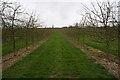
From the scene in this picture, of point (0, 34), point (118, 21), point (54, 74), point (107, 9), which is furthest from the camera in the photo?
point (0, 34)

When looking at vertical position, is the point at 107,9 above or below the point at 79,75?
above

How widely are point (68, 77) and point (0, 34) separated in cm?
1273

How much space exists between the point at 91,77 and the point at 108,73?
105cm

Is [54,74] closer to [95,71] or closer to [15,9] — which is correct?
[95,71]

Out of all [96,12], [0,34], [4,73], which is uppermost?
[96,12]

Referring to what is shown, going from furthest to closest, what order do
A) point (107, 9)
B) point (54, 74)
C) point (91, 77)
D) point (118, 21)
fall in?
point (107, 9)
point (118, 21)
point (54, 74)
point (91, 77)

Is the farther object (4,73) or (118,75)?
(4,73)

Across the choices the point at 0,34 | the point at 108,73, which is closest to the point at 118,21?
the point at 108,73

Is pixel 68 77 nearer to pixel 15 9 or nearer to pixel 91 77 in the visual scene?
pixel 91 77

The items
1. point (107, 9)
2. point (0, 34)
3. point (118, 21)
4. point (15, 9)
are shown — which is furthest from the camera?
point (0, 34)

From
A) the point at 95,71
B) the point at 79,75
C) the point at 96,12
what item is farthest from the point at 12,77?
the point at 96,12

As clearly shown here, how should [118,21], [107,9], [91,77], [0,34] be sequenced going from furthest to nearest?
[0,34] → [107,9] → [118,21] → [91,77]

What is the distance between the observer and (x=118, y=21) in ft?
33.8

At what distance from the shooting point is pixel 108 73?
30.2 ft
